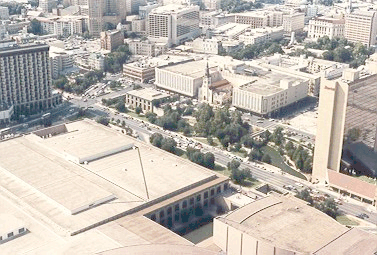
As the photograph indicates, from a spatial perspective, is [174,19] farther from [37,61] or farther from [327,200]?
[327,200]

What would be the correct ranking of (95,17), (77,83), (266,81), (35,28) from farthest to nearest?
1. (35,28)
2. (95,17)
3. (77,83)
4. (266,81)

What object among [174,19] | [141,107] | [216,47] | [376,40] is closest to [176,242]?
[141,107]

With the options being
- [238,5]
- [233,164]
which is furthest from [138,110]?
[238,5]

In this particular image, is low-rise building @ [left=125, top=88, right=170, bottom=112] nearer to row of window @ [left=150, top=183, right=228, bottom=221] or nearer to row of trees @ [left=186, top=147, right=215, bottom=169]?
row of trees @ [left=186, top=147, right=215, bottom=169]

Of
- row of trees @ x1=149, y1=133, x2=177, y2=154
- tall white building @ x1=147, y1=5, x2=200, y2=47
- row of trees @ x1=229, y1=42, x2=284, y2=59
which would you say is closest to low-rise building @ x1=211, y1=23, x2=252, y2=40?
tall white building @ x1=147, y1=5, x2=200, y2=47

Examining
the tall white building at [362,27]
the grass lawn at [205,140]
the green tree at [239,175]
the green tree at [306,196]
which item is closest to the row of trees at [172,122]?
the grass lawn at [205,140]

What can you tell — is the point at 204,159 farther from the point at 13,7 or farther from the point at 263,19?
the point at 13,7
